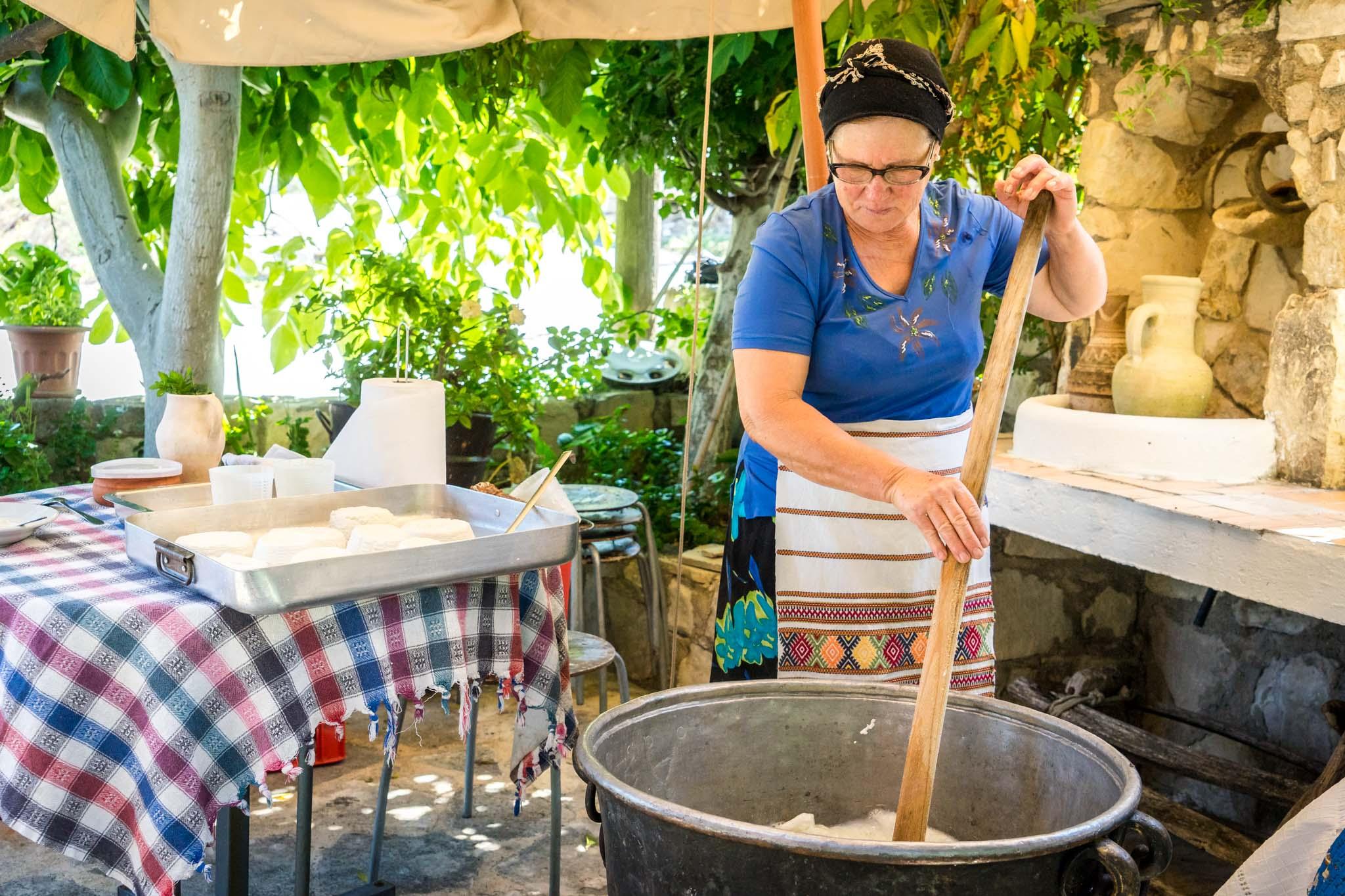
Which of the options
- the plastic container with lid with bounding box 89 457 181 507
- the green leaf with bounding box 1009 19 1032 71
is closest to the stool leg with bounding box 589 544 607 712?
the plastic container with lid with bounding box 89 457 181 507

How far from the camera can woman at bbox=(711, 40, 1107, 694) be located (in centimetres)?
195

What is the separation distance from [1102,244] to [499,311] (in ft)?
7.11

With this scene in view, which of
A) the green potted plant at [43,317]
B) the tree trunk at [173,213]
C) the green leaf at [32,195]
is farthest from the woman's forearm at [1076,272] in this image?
the green leaf at [32,195]

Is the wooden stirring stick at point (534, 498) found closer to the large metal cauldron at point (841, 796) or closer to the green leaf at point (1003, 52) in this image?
the large metal cauldron at point (841, 796)

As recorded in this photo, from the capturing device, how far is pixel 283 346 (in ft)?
18.0

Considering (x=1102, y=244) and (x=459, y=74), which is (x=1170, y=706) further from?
(x=459, y=74)

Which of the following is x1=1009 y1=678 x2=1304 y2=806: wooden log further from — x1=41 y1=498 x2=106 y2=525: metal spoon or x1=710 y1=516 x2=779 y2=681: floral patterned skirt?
x1=41 y1=498 x2=106 y2=525: metal spoon

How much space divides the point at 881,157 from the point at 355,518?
3.51 feet

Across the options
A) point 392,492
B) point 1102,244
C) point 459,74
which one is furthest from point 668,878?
point 459,74

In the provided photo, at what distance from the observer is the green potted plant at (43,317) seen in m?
4.76

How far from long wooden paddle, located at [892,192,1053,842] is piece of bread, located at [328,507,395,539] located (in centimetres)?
102

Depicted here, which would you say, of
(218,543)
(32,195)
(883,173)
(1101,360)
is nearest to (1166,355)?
(1101,360)

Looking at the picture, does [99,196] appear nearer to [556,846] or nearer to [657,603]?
[657,603]

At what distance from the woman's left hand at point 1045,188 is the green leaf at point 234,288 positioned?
4178 mm
